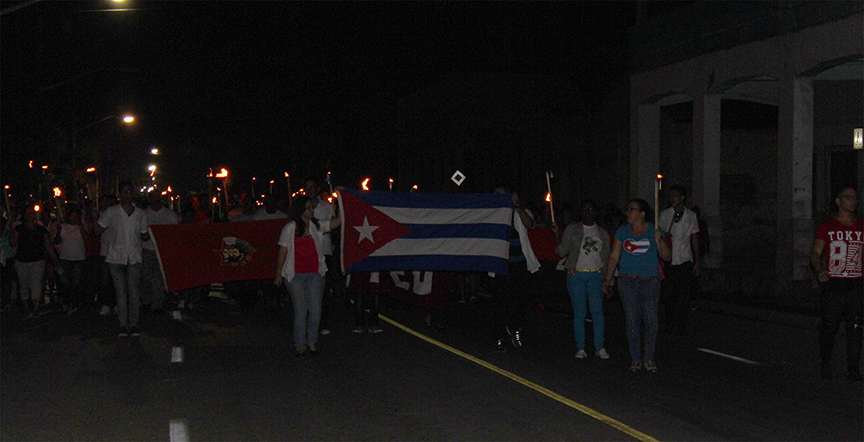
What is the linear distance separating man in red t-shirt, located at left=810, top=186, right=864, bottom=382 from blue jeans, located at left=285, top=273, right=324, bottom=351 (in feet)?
17.1

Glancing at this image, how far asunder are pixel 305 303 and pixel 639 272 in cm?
367

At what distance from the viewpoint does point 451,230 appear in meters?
13.0

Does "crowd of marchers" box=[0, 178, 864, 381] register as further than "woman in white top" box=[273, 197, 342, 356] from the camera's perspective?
No

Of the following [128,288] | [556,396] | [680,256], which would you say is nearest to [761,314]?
[680,256]

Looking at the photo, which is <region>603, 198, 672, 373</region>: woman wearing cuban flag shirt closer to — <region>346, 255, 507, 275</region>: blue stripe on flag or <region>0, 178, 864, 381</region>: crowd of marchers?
<region>0, 178, 864, 381</region>: crowd of marchers

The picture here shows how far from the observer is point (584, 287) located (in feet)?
35.8

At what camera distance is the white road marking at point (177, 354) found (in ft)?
35.4

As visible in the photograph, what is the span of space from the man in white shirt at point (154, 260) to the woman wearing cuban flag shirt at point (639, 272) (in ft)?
28.0

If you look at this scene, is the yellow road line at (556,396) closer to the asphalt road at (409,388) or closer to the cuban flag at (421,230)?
the asphalt road at (409,388)

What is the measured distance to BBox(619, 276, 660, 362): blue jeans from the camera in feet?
32.6

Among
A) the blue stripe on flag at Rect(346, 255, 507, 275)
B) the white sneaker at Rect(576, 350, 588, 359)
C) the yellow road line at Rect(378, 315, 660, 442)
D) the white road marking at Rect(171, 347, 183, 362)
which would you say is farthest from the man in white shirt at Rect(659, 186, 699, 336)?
the white road marking at Rect(171, 347, 183, 362)

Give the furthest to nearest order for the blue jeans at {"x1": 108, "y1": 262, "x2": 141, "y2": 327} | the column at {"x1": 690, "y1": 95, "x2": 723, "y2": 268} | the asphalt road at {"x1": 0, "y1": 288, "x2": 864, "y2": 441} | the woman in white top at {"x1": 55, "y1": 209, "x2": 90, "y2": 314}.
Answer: the column at {"x1": 690, "y1": 95, "x2": 723, "y2": 268} → the woman in white top at {"x1": 55, "y1": 209, "x2": 90, "y2": 314} → the blue jeans at {"x1": 108, "y1": 262, "x2": 141, "y2": 327} → the asphalt road at {"x1": 0, "y1": 288, "x2": 864, "y2": 441}

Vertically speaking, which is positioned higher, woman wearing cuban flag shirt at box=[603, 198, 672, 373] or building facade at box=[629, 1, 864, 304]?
building facade at box=[629, 1, 864, 304]

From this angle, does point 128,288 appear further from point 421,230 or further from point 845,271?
point 845,271
